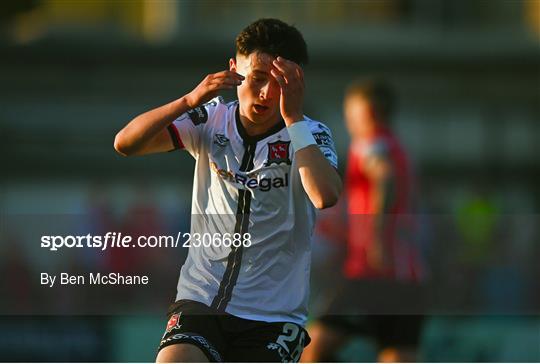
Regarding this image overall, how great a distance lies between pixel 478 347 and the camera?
705cm

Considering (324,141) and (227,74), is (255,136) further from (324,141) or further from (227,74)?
(227,74)

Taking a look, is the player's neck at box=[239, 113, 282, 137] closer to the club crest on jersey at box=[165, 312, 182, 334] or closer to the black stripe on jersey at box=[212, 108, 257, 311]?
the black stripe on jersey at box=[212, 108, 257, 311]

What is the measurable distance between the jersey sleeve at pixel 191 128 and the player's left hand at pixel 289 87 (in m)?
0.36

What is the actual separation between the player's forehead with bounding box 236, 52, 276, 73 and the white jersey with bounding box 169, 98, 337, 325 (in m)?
0.23

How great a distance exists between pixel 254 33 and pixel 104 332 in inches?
157

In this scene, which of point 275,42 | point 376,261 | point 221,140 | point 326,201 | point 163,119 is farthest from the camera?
point 376,261

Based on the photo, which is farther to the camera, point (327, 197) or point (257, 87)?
point (257, 87)

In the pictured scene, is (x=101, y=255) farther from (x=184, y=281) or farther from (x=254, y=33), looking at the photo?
(x=254, y=33)

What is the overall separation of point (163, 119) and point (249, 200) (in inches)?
16.2

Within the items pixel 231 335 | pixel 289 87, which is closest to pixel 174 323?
pixel 231 335

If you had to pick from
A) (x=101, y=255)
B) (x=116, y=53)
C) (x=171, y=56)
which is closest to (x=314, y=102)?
(x=171, y=56)

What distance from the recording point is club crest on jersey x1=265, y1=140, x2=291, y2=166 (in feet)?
11.7

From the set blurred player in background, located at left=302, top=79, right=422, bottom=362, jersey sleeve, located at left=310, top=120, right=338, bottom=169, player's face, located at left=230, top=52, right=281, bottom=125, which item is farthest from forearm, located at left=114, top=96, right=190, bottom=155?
blurred player in background, located at left=302, top=79, right=422, bottom=362

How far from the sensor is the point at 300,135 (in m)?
3.35
